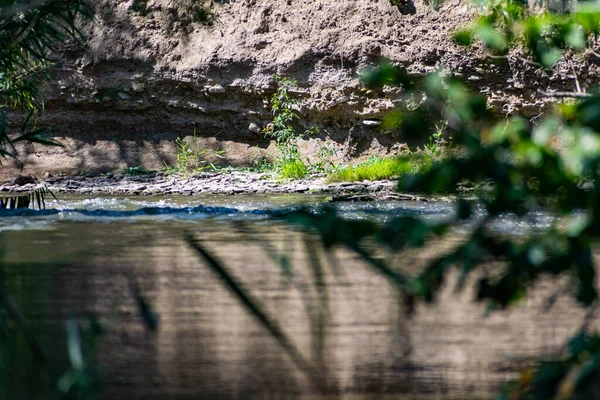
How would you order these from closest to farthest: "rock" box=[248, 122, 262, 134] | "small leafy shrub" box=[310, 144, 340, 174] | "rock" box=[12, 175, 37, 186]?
1. "rock" box=[12, 175, 37, 186]
2. "small leafy shrub" box=[310, 144, 340, 174]
3. "rock" box=[248, 122, 262, 134]

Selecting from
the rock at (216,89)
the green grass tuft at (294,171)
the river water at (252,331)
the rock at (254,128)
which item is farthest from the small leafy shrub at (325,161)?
the river water at (252,331)

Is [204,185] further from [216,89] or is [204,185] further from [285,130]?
[216,89]

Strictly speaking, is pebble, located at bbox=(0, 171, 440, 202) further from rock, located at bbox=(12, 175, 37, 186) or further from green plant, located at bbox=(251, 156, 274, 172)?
green plant, located at bbox=(251, 156, 274, 172)

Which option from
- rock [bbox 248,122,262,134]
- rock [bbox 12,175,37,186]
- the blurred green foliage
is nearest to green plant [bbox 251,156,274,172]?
rock [bbox 248,122,262,134]

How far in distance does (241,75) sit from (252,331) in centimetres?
1028

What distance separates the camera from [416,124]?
1.68 m

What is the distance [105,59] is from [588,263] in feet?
41.2

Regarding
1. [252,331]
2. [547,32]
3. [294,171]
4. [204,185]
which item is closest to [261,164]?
[294,171]

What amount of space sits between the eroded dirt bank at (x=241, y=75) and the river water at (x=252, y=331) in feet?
25.2

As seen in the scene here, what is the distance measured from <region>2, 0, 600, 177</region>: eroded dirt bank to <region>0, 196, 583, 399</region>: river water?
25.2 feet

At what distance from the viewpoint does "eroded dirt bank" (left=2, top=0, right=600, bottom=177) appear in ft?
39.8

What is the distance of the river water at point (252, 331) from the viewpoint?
2270 millimetres

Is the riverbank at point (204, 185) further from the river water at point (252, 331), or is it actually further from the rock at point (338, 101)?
the river water at point (252, 331)

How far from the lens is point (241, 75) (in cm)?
1288
